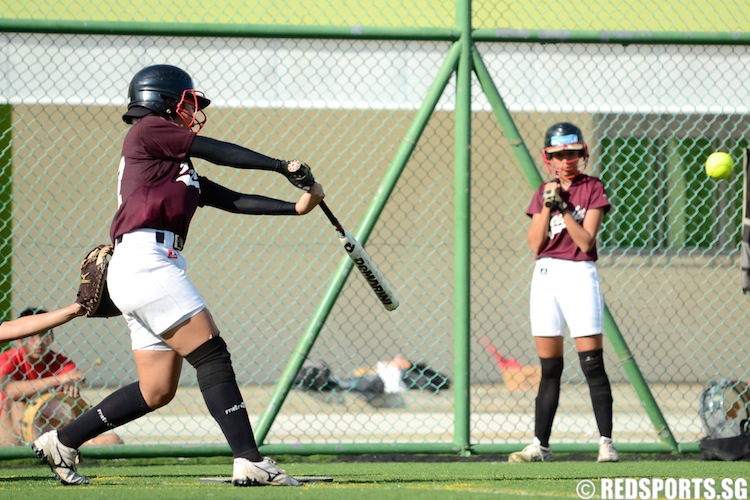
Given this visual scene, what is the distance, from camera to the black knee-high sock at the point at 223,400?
161 inches

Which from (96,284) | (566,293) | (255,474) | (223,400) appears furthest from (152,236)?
(566,293)

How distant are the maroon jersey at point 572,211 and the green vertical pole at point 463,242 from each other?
1.51ft

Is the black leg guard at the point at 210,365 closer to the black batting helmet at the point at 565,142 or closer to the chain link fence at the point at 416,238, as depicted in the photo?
the black batting helmet at the point at 565,142

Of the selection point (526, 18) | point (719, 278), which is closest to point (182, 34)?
point (526, 18)

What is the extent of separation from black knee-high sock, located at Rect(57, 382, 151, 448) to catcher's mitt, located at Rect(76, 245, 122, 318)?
1.24 ft

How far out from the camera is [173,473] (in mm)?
5445

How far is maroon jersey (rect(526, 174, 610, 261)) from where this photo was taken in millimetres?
5875

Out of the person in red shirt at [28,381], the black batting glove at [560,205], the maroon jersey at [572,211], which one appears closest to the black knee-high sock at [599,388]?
the maroon jersey at [572,211]

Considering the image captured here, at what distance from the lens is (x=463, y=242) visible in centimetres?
623

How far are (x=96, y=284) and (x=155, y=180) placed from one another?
1.98 ft

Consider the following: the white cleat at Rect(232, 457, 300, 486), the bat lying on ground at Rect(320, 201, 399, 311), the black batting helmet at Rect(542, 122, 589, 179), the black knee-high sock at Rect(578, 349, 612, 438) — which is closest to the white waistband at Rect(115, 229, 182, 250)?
the bat lying on ground at Rect(320, 201, 399, 311)

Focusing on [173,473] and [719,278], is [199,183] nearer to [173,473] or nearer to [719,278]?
[173,473]

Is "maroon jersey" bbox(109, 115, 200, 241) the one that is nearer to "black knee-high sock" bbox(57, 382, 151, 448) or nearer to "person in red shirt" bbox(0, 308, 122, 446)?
"black knee-high sock" bbox(57, 382, 151, 448)

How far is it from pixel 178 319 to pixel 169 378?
36 cm
